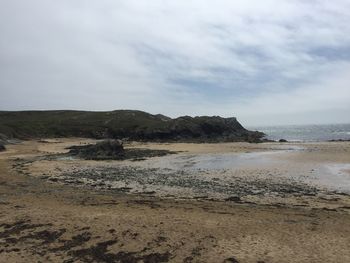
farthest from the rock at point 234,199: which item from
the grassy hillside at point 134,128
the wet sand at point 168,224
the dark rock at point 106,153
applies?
the grassy hillside at point 134,128

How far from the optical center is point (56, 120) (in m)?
109

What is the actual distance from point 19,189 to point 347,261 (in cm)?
1673

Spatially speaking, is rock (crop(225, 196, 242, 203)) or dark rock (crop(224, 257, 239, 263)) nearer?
dark rock (crop(224, 257, 239, 263))

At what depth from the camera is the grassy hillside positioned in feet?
290

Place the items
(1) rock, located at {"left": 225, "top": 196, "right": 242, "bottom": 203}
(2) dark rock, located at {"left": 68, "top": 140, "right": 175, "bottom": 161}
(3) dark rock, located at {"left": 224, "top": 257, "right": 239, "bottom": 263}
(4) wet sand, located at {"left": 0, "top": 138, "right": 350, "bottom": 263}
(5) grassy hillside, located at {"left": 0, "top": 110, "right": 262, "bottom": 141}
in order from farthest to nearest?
(5) grassy hillside, located at {"left": 0, "top": 110, "right": 262, "bottom": 141} → (2) dark rock, located at {"left": 68, "top": 140, "right": 175, "bottom": 161} → (1) rock, located at {"left": 225, "top": 196, "right": 242, "bottom": 203} → (4) wet sand, located at {"left": 0, "top": 138, "right": 350, "bottom": 263} → (3) dark rock, located at {"left": 224, "top": 257, "right": 239, "bottom": 263}

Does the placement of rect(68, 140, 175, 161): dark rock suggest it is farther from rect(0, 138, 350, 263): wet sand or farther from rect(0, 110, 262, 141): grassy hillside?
rect(0, 110, 262, 141): grassy hillside

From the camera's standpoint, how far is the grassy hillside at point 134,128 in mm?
88312

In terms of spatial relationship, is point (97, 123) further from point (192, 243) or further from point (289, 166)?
point (192, 243)

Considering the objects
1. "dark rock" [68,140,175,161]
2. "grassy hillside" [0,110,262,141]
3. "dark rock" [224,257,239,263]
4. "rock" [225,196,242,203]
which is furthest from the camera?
"grassy hillside" [0,110,262,141]

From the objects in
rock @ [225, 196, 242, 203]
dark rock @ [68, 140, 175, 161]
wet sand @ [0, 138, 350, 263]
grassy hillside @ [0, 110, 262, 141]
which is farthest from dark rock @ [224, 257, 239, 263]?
grassy hillside @ [0, 110, 262, 141]

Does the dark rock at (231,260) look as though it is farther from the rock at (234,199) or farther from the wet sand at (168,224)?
the rock at (234,199)

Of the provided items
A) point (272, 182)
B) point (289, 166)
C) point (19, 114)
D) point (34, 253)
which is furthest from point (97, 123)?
point (34, 253)

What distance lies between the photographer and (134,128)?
9738 centimetres

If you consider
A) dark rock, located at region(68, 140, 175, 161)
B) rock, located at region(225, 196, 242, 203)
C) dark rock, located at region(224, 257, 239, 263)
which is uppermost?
dark rock, located at region(68, 140, 175, 161)
